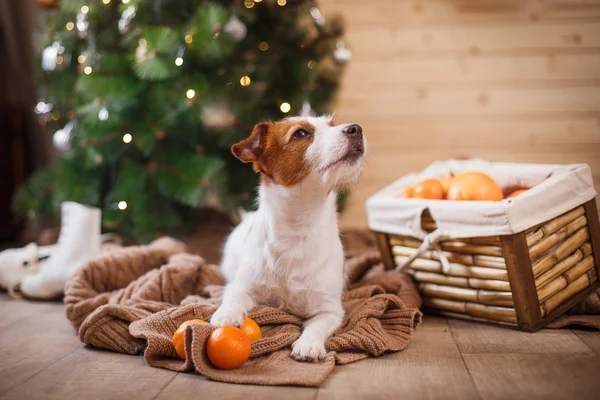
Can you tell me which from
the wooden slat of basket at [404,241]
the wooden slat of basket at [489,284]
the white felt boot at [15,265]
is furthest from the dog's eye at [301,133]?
the white felt boot at [15,265]

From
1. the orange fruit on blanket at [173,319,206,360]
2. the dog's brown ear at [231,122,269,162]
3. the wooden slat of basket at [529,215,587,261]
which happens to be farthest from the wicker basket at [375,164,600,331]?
the orange fruit on blanket at [173,319,206,360]

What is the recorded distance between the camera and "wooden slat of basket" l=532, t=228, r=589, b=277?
1830 mm

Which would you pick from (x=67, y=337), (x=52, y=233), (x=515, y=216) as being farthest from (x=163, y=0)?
(x=515, y=216)

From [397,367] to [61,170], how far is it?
2.24m

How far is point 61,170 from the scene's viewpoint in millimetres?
3137

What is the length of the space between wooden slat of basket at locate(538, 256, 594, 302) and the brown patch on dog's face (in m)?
0.82

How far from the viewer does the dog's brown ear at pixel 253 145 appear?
183cm

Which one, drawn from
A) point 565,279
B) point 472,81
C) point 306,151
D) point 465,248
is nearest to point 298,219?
point 306,151

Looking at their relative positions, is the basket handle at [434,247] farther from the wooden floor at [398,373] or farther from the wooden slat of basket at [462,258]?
the wooden floor at [398,373]

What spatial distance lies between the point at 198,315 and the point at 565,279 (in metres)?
1.16

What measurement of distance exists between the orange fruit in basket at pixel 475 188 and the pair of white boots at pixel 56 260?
144 cm

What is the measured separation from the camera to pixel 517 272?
180cm

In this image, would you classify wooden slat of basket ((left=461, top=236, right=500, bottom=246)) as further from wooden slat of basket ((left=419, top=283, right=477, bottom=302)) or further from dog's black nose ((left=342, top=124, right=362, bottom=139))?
dog's black nose ((left=342, top=124, right=362, bottom=139))

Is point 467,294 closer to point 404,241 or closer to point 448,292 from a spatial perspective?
point 448,292
